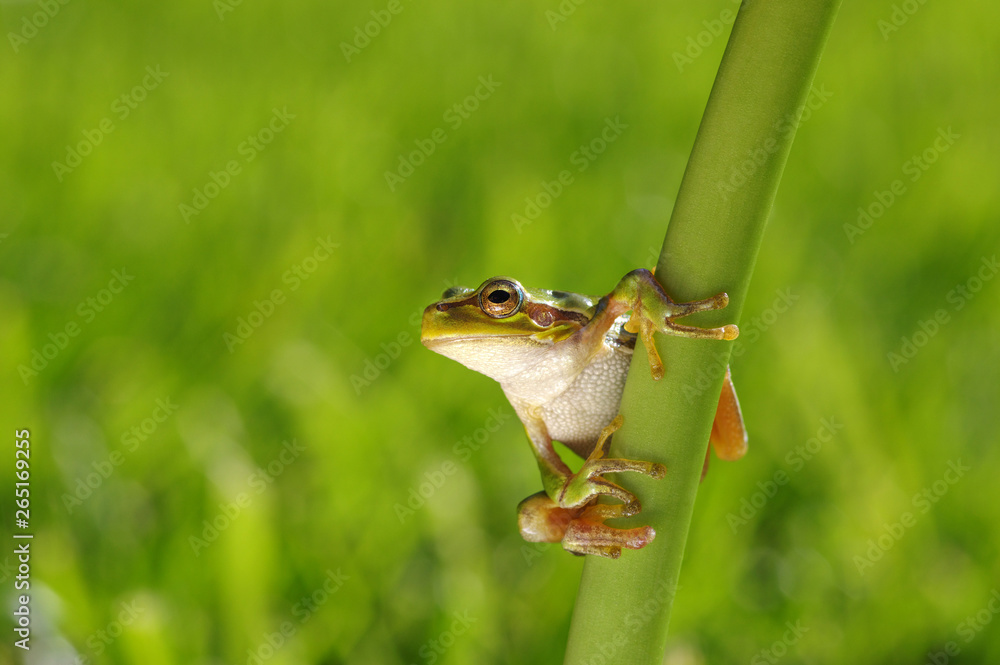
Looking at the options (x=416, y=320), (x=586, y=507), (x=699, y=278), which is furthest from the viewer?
(x=416, y=320)

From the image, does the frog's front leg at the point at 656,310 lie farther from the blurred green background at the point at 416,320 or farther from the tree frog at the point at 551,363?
the blurred green background at the point at 416,320

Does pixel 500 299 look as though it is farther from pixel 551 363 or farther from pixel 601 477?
pixel 601 477

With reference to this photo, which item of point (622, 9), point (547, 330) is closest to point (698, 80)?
point (622, 9)

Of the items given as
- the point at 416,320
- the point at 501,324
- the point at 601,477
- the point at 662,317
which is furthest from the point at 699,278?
the point at 416,320

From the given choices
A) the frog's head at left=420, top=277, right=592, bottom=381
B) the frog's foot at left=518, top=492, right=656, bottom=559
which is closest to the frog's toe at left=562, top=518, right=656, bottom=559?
the frog's foot at left=518, top=492, right=656, bottom=559

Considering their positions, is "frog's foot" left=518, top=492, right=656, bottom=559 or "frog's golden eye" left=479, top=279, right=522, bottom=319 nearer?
"frog's foot" left=518, top=492, right=656, bottom=559

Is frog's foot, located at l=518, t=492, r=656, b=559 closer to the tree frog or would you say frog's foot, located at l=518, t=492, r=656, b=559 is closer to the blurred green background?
the tree frog

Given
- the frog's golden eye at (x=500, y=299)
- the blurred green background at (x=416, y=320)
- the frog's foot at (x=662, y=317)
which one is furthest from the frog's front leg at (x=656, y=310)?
the blurred green background at (x=416, y=320)
